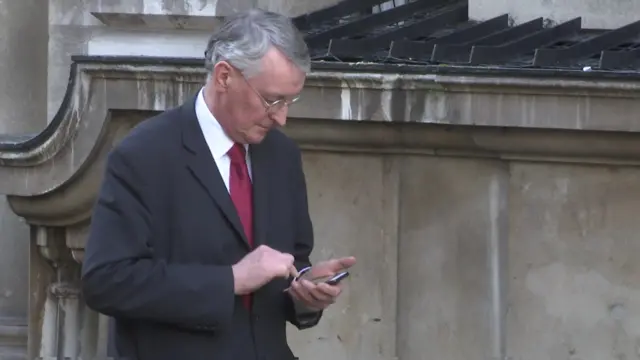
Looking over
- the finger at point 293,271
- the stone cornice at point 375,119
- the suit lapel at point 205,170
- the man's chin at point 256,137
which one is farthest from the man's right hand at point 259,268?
the stone cornice at point 375,119

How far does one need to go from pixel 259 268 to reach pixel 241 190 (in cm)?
23

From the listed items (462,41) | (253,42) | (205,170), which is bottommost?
(205,170)

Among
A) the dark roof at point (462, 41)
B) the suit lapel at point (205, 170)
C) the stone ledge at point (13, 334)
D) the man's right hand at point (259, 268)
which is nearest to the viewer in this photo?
the man's right hand at point (259, 268)

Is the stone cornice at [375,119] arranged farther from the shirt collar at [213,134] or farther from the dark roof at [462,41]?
the shirt collar at [213,134]

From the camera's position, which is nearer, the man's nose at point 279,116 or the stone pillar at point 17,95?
the man's nose at point 279,116

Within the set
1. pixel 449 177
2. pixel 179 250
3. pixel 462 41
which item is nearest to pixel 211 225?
pixel 179 250

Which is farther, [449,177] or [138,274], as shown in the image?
[449,177]

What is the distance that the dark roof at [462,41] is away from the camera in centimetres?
329

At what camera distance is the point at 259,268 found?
2328mm

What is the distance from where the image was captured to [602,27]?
3.85 m

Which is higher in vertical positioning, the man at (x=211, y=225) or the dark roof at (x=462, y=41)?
the dark roof at (x=462, y=41)

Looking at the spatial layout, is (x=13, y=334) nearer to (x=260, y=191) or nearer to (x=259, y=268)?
(x=260, y=191)

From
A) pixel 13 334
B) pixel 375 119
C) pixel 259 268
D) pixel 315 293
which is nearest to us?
pixel 259 268

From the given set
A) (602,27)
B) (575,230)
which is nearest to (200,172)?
(575,230)
